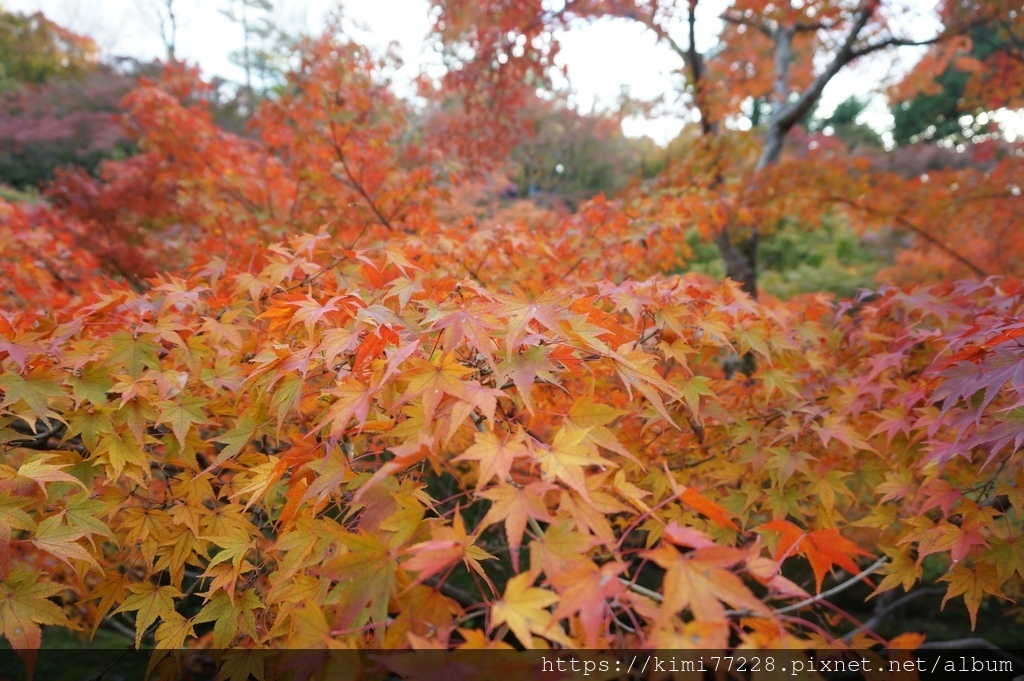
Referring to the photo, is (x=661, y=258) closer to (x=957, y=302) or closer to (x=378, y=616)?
(x=957, y=302)

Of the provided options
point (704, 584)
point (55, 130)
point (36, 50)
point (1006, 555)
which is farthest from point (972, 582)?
point (36, 50)

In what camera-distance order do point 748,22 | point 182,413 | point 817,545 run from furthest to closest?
1. point 748,22
2. point 182,413
3. point 817,545

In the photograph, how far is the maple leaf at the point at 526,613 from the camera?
37.5 inches

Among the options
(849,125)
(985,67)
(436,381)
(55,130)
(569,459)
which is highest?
(849,125)

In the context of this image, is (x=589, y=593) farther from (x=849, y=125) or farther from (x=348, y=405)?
(x=849, y=125)

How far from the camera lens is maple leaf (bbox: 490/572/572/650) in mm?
952

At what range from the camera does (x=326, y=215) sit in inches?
194

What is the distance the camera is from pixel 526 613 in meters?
0.99

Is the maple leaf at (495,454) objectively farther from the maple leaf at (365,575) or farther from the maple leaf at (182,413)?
the maple leaf at (182,413)

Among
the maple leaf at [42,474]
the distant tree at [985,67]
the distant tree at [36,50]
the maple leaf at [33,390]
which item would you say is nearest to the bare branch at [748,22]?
the distant tree at [985,67]

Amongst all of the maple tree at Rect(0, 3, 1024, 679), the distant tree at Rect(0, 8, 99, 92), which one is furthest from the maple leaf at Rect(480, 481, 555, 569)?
Answer: the distant tree at Rect(0, 8, 99, 92)

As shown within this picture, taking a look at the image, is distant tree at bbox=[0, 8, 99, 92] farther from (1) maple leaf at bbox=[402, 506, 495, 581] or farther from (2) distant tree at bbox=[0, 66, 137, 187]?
(1) maple leaf at bbox=[402, 506, 495, 581]

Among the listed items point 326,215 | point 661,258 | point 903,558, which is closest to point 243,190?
point 326,215

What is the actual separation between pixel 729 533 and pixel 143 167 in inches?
286
